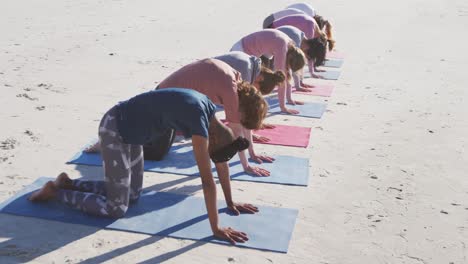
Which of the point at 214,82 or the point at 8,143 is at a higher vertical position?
the point at 214,82

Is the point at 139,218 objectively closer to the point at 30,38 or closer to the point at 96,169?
the point at 96,169

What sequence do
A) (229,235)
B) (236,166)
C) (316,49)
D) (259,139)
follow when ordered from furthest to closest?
(316,49), (259,139), (236,166), (229,235)

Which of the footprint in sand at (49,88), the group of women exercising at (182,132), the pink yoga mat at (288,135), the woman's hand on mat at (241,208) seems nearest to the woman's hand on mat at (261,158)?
the group of women exercising at (182,132)

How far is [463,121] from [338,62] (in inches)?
145

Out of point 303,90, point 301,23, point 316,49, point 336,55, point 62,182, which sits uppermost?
point 301,23

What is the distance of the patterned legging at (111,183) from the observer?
440 centimetres

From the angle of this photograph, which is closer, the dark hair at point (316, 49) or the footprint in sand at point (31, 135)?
the footprint in sand at point (31, 135)

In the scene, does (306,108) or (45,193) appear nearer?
(45,193)

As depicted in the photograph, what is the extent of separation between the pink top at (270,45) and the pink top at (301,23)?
177 centimetres

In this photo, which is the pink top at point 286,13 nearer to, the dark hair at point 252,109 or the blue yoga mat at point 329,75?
the blue yoga mat at point 329,75

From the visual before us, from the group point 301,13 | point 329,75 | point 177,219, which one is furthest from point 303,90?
point 177,219

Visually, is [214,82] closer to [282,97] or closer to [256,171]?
[256,171]

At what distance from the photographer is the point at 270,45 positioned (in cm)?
707

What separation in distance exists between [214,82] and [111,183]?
4.27 feet
